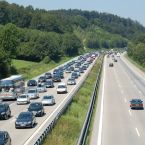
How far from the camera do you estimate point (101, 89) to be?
80938 mm

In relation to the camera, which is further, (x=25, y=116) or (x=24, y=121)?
(x=25, y=116)

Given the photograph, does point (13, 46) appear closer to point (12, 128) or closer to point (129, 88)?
point (129, 88)

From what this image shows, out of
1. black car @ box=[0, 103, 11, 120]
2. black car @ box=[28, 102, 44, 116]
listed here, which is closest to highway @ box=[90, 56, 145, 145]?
black car @ box=[28, 102, 44, 116]

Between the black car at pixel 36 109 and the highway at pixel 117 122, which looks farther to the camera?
the black car at pixel 36 109

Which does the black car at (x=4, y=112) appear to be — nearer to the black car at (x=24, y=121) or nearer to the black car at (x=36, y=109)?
the black car at (x=36, y=109)

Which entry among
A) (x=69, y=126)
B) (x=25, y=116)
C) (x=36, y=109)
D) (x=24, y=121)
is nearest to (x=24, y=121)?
(x=24, y=121)

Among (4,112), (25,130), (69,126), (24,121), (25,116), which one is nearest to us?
(69,126)

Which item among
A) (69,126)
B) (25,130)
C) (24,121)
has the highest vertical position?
(24,121)

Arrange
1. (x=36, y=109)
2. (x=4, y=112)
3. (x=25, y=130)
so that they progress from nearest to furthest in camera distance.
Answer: (x=25, y=130) → (x=4, y=112) → (x=36, y=109)

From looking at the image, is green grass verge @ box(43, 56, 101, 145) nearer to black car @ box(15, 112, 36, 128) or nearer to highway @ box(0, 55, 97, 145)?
highway @ box(0, 55, 97, 145)

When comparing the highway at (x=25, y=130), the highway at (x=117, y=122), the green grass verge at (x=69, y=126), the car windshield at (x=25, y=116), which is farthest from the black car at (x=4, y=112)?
the highway at (x=117, y=122)

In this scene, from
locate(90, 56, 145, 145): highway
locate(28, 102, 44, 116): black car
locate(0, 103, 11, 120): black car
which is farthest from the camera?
locate(28, 102, 44, 116): black car

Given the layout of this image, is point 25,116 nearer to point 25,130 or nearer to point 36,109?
point 25,130

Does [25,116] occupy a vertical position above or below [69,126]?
above
